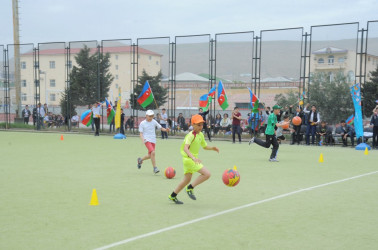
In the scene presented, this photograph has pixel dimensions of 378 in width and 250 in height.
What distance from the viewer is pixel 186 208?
7.98 meters

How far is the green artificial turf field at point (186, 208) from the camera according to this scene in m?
6.05

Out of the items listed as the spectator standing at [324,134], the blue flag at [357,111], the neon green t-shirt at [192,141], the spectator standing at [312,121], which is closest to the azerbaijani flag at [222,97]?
the spectator standing at [312,121]

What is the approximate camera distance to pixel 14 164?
13836 millimetres

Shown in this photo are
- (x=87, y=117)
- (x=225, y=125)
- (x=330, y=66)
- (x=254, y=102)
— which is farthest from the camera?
(x=330, y=66)

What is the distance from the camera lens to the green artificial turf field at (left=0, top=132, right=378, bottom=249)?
605 cm

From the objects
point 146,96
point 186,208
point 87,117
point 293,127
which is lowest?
point 186,208

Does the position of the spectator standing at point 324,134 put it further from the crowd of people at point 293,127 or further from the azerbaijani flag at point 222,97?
the azerbaijani flag at point 222,97

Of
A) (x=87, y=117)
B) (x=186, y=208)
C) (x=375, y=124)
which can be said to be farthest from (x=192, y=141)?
(x=87, y=117)

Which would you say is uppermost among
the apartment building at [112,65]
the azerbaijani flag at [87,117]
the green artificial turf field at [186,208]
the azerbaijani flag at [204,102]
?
the apartment building at [112,65]

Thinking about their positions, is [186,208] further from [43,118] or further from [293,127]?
[43,118]

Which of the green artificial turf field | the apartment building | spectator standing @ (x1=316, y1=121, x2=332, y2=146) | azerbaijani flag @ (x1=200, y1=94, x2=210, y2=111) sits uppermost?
the apartment building

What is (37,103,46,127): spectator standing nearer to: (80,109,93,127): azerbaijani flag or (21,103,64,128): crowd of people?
(21,103,64,128): crowd of people

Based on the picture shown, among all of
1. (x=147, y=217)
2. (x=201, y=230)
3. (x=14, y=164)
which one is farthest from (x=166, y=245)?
(x=14, y=164)

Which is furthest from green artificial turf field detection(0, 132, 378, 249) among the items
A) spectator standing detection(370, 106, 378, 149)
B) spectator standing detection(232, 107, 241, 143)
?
spectator standing detection(232, 107, 241, 143)
